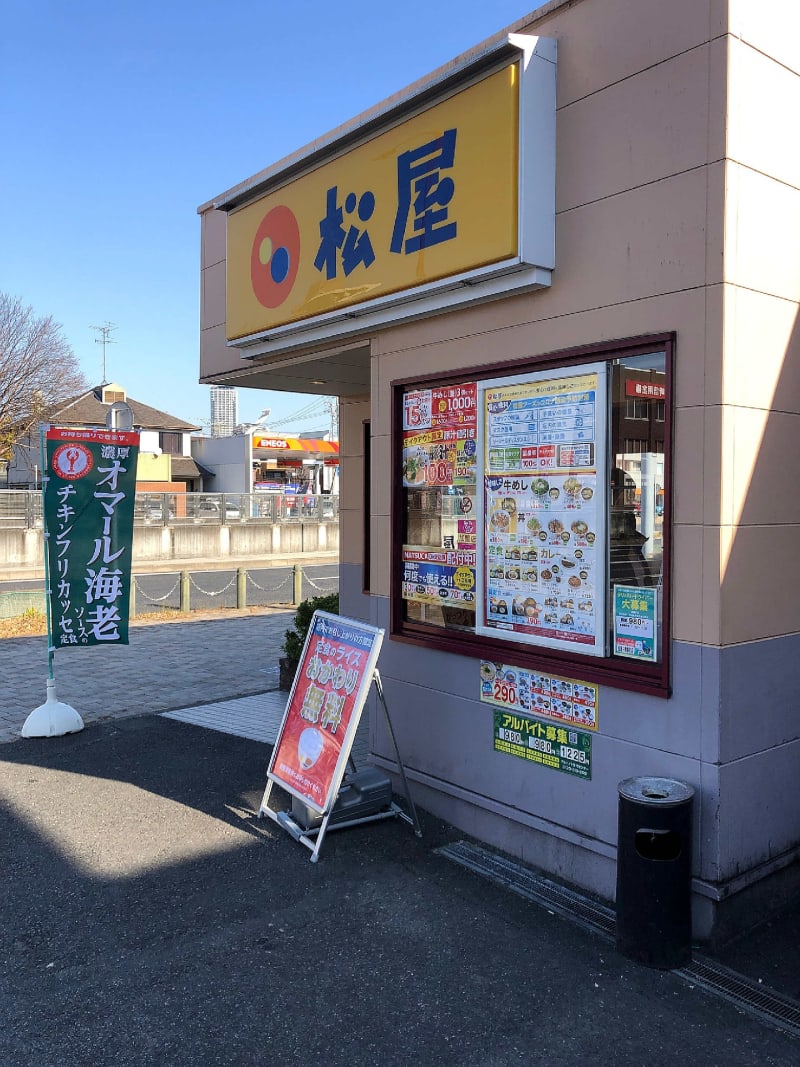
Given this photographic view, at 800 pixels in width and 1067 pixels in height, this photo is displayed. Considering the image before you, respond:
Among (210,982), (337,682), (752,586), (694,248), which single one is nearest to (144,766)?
(337,682)

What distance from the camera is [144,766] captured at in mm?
6582

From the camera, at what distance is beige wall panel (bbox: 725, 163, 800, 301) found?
3.83 metres

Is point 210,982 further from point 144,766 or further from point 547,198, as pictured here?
point 547,198

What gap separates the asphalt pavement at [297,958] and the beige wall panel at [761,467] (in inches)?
80.1

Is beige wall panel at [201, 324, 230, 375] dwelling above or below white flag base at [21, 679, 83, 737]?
above

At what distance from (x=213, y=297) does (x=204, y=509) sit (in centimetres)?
2270

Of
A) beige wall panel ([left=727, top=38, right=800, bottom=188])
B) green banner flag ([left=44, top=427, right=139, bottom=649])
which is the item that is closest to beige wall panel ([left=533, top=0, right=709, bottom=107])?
beige wall panel ([left=727, top=38, right=800, bottom=188])

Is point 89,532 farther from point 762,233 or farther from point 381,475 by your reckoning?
point 762,233

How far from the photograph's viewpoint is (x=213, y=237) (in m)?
7.74

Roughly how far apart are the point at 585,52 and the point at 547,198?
2.53 ft

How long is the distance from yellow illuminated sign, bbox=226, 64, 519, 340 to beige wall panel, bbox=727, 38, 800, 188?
110 cm

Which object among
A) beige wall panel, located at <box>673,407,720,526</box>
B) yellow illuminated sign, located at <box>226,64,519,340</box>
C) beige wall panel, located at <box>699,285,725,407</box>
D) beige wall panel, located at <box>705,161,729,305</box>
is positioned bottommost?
beige wall panel, located at <box>673,407,720,526</box>

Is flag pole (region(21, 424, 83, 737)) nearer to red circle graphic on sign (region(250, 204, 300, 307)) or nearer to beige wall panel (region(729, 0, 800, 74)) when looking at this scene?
red circle graphic on sign (region(250, 204, 300, 307))

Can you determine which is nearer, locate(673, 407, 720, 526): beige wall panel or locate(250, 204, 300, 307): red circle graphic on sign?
locate(673, 407, 720, 526): beige wall panel
